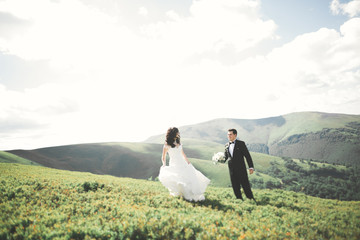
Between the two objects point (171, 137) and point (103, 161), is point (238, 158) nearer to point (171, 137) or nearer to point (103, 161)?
point (171, 137)

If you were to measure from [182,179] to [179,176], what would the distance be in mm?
225

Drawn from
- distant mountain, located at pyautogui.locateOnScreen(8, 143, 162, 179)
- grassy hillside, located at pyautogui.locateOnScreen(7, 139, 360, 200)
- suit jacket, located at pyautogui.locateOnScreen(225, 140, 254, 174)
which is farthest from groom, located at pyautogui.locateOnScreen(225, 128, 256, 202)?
distant mountain, located at pyautogui.locateOnScreen(8, 143, 162, 179)

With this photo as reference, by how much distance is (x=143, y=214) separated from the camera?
708 centimetres

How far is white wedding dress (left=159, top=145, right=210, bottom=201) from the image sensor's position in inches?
400

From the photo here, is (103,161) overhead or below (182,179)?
below

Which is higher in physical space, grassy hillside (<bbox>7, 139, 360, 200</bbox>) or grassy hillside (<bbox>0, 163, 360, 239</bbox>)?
grassy hillside (<bbox>0, 163, 360, 239</bbox>)

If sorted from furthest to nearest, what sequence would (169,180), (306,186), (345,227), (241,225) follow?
(306,186)
(169,180)
(345,227)
(241,225)

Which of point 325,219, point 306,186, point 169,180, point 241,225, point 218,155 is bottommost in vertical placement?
point 306,186

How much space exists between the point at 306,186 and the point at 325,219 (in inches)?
6530

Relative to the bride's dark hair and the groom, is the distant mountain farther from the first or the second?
the bride's dark hair

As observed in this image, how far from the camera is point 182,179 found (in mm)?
10266

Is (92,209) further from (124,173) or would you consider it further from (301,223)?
(124,173)

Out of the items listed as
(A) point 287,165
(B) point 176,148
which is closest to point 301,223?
(B) point 176,148

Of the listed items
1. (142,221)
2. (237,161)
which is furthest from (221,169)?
(142,221)
